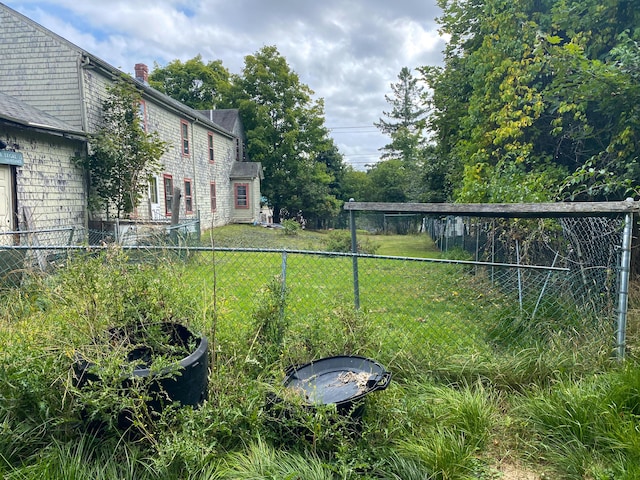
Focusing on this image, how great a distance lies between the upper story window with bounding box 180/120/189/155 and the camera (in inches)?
707

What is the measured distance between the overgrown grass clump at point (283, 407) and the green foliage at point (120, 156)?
912 cm

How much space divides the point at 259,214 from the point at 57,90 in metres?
15.7

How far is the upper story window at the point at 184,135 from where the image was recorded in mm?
17961

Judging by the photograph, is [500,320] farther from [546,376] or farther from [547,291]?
[546,376]

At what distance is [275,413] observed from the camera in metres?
2.37

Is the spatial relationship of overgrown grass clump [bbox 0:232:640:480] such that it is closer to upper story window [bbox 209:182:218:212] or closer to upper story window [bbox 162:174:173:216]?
upper story window [bbox 162:174:173:216]

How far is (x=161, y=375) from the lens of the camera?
2.19 meters

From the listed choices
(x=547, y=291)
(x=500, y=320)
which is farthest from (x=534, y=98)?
(x=500, y=320)

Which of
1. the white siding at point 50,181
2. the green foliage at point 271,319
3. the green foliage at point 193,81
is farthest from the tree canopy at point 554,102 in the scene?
the green foliage at point 193,81

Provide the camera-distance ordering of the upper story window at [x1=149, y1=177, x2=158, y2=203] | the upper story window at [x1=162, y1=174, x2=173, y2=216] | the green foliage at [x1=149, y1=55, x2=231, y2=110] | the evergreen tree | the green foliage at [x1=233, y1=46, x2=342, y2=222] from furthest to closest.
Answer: the evergreen tree, the green foliage at [x1=149, y1=55, x2=231, y2=110], the green foliage at [x1=233, y1=46, x2=342, y2=222], the upper story window at [x1=162, y1=174, x2=173, y2=216], the upper story window at [x1=149, y1=177, x2=158, y2=203]

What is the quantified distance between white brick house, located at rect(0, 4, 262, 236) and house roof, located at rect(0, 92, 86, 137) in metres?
0.33

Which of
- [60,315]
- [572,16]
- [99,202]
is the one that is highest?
[572,16]

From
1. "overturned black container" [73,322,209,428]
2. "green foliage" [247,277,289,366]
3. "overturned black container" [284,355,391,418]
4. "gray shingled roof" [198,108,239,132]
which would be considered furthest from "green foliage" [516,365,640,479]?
"gray shingled roof" [198,108,239,132]

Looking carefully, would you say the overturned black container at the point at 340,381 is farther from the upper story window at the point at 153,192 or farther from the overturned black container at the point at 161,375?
the upper story window at the point at 153,192
